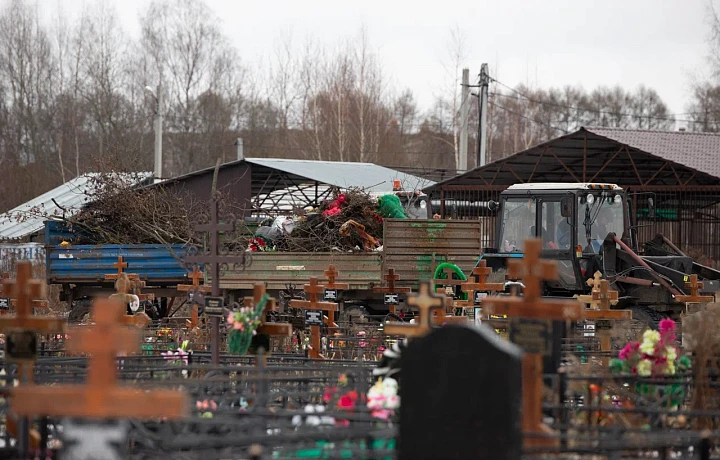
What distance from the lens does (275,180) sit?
3256 cm

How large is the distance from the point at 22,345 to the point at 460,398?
11.2 ft

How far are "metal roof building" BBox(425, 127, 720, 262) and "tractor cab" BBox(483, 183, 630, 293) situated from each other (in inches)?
382

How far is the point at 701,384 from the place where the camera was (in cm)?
797

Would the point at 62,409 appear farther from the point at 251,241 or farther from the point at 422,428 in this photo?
the point at 251,241

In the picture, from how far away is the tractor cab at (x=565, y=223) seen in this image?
17266 mm

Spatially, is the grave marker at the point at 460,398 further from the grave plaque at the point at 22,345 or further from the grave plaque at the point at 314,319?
the grave plaque at the point at 314,319

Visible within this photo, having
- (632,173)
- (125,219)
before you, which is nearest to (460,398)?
Result: (125,219)

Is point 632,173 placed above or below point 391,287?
above

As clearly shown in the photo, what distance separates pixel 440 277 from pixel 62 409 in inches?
582

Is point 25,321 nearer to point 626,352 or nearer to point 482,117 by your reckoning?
point 626,352

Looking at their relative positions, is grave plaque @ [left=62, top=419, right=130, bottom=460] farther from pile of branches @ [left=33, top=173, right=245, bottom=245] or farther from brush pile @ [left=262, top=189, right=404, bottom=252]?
pile of branches @ [left=33, top=173, right=245, bottom=245]

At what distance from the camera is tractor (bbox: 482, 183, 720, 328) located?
16984mm

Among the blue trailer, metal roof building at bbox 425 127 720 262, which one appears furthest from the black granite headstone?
metal roof building at bbox 425 127 720 262

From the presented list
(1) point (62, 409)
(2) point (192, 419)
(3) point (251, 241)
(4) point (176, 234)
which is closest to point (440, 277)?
(3) point (251, 241)
